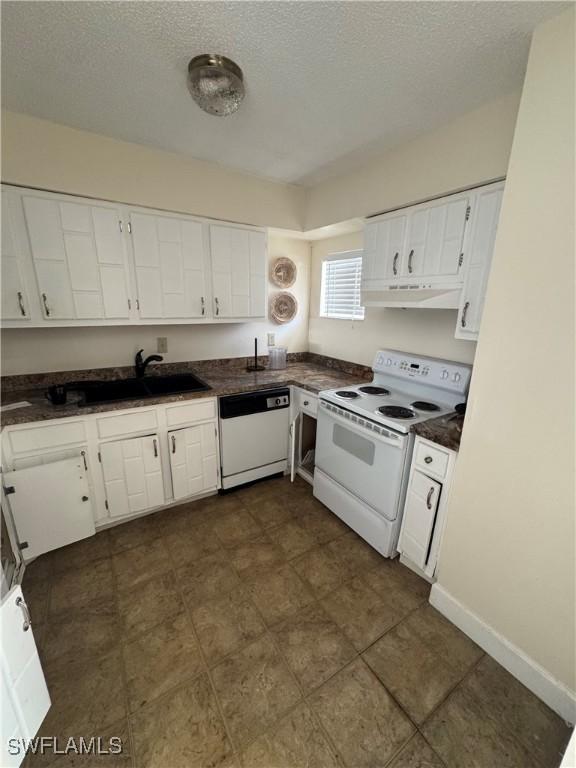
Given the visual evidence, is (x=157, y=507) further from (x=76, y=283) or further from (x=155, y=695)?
(x=76, y=283)

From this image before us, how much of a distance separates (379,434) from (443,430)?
341 mm

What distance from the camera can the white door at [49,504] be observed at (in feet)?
5.63

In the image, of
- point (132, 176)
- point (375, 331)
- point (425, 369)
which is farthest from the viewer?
point (375, 331)

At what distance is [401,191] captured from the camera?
6.36ft

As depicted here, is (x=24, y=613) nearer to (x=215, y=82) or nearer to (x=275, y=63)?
(x=215, y=82)

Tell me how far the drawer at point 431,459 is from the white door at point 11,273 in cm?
242

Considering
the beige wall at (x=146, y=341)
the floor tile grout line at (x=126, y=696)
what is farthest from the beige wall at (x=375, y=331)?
the floor tile grout line at (x=126, y=696)

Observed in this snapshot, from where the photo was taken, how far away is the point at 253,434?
8.14ft

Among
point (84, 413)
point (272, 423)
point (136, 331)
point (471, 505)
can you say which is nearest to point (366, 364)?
point (272, 423)

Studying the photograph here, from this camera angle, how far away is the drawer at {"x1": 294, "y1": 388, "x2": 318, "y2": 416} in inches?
94.9

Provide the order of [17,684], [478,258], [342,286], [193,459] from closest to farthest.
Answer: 1. [17,684]
2. [478,258]
3. [193,459]
4. [342,286]

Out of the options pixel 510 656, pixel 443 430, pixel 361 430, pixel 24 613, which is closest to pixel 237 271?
pixel 361 430

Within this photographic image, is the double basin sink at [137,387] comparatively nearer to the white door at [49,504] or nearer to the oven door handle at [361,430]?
the white door at [49,504]

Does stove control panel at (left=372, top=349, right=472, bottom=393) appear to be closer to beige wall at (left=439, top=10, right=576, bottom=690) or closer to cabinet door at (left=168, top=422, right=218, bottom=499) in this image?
beige wall at (left=439, top=10, right=576, bottom=690)
